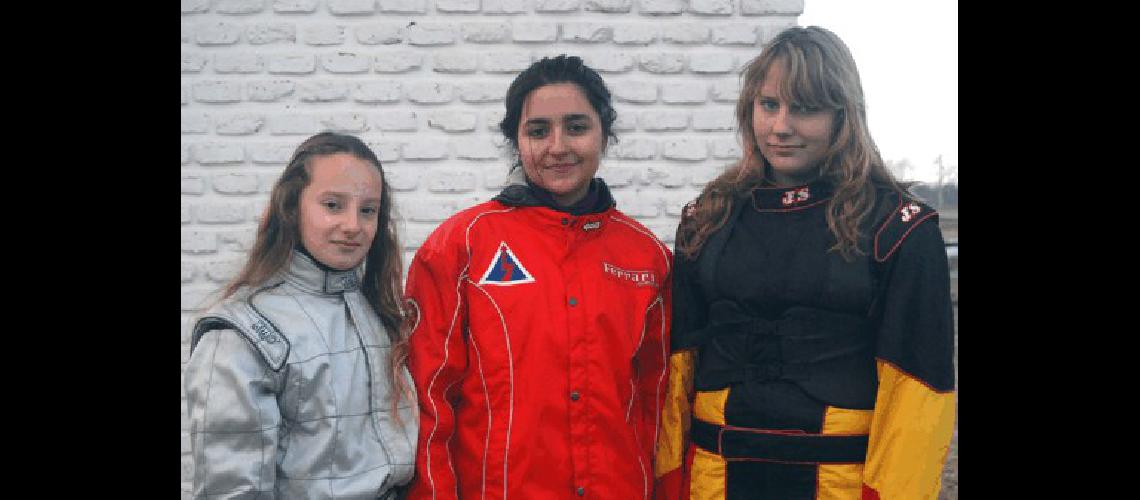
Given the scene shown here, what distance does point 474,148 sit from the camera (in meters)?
2.87

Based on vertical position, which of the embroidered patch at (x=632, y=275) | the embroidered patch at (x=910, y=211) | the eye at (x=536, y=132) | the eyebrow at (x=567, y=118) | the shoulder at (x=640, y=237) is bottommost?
the embroidered patch at (x=632, y=275)

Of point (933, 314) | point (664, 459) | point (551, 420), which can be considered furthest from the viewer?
point (664, 459)

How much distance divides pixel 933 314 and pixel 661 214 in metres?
1.22

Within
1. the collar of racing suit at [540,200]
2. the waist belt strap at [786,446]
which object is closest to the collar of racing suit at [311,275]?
the collar of racing suit at [540,200]

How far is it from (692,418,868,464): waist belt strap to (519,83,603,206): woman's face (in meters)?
0.68

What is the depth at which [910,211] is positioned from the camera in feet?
6.05

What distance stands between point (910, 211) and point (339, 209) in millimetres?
1239

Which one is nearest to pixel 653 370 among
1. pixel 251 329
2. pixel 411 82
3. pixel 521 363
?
pixel 521 363

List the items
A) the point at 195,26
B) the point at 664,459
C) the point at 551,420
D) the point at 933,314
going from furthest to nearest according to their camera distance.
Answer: the point at 195,26 < the point at 664,459 < the point at 551,420 < the point at 933,314

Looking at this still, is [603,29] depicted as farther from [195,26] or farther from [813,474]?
[813,474]

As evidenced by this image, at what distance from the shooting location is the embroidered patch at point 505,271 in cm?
196

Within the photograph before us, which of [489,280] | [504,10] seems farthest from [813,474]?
[504,10]

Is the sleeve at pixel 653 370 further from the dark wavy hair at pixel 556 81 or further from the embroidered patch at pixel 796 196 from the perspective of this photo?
the dark wavy hair at pixel 556 81

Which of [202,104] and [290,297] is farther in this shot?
[202,104]
